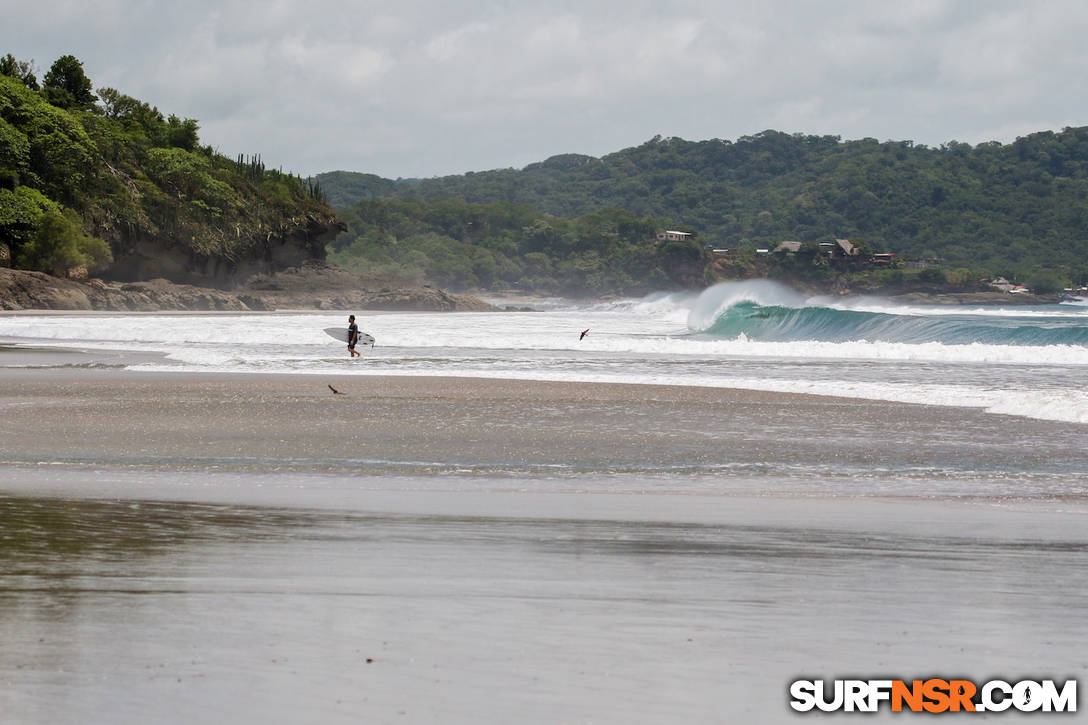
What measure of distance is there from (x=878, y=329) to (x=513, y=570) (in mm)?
35776

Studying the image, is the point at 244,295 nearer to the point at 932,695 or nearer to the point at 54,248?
the point at 54,248

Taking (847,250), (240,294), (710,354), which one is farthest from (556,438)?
(847,250)

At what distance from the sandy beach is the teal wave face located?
23.3m

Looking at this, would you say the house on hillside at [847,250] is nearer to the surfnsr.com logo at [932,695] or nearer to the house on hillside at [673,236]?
the house on hillside at [673,236]

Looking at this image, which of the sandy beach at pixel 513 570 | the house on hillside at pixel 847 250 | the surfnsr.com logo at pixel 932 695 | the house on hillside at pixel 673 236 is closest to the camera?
the surfnsr.com logo at pixel 932 695


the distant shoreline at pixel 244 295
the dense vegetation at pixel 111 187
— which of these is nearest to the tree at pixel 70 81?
the dense vegetation at pixel 111 187

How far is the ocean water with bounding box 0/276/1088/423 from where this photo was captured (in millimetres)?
18812

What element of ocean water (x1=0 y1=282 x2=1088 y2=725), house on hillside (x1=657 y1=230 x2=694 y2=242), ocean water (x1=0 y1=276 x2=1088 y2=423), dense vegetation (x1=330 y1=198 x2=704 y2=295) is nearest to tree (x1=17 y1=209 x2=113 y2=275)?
ocean water (x1=0 y1=276 x2=1088 y2=423)

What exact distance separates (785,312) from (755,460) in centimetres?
3781

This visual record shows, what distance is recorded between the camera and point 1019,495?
8.99 meters

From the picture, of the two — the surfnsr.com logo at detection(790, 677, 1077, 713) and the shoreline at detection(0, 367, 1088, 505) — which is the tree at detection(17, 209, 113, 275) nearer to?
the shoreline at detection(0, 367, 1088, 505)

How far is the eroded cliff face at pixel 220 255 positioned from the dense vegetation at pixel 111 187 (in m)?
0.17

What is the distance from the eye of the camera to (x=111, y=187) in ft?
239

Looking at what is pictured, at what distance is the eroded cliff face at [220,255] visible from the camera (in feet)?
249
